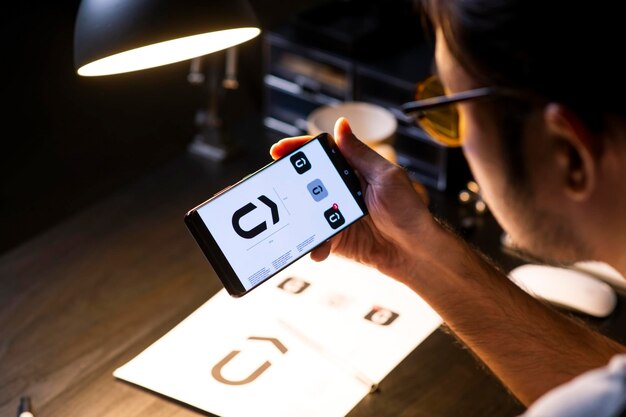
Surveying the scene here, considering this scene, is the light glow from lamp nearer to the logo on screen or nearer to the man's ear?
the logo on screen

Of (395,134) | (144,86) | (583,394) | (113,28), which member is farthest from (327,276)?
(144,86)

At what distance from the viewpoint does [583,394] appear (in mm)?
727

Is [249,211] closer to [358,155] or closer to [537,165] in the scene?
[358,155]

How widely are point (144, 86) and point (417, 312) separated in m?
1.12

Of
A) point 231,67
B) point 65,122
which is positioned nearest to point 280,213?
point 231,67

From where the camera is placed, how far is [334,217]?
1187 millimetres

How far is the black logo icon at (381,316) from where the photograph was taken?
1.33m

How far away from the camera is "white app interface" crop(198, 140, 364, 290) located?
1.16m

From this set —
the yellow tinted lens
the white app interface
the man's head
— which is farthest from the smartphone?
the man's head

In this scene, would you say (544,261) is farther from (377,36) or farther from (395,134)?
(377,36)

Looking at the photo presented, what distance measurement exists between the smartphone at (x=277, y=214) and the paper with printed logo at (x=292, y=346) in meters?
0.15

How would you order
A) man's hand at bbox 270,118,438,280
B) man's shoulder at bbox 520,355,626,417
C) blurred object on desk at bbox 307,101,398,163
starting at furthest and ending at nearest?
blurred object on desk at bbox 307,101,398,163 < man's hand at bbox 270,118,438,280 < man's shoulder at bbox 520,355,626,417

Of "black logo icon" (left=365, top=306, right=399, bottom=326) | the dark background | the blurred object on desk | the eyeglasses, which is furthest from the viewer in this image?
the dark background

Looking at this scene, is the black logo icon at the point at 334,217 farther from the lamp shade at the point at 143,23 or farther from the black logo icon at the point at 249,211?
the lamp shade at the point at 143,23
